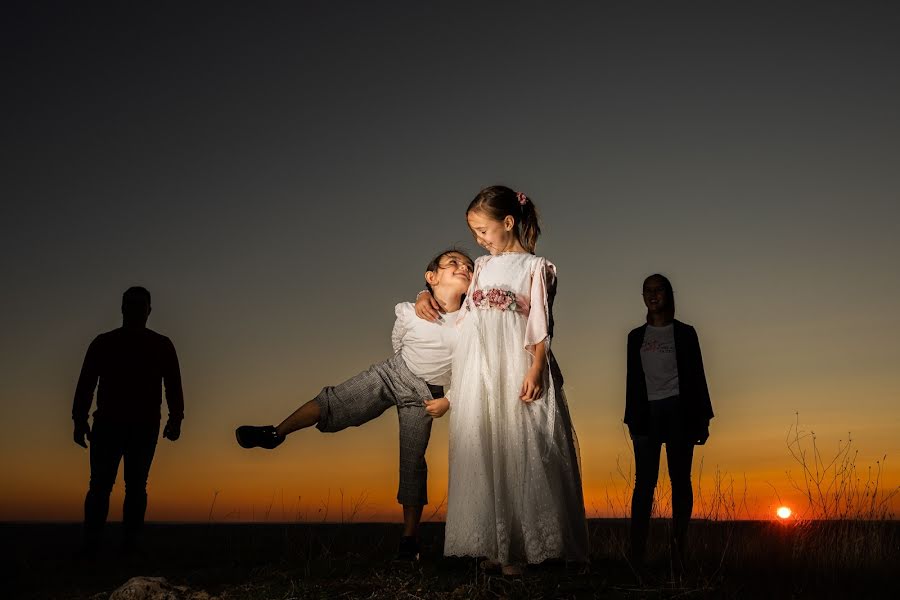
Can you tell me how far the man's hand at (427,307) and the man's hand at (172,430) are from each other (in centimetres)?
281

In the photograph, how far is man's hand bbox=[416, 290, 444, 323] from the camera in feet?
20.2

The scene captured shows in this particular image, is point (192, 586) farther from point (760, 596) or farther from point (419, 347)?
point (760, 596)

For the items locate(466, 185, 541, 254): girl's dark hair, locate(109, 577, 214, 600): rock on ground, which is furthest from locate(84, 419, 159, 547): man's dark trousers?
locate(466, 185, 541, 254): girl's dark hair

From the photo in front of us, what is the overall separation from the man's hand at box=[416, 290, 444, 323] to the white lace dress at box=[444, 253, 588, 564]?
2.39 ft

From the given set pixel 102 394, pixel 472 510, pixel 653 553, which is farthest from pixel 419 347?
pixel 102 394

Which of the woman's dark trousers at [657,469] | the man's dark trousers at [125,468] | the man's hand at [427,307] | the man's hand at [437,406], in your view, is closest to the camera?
the man's hand at [437,406]

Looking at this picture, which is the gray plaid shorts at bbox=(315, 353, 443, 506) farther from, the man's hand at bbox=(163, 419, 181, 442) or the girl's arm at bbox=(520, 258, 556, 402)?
the man's hand at bbox=(163, 419, 181, 442)

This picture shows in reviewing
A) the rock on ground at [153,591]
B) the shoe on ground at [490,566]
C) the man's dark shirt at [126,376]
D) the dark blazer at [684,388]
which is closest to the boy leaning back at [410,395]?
the shoe on ground at [490,566]

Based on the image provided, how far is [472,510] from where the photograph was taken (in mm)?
5270

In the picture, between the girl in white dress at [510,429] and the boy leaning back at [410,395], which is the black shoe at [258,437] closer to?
the boy leaning back at [410,395]

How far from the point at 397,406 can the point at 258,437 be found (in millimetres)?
983

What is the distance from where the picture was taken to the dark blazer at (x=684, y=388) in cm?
670

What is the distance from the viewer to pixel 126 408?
7434 mm

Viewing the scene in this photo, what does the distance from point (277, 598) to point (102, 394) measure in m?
3.22
